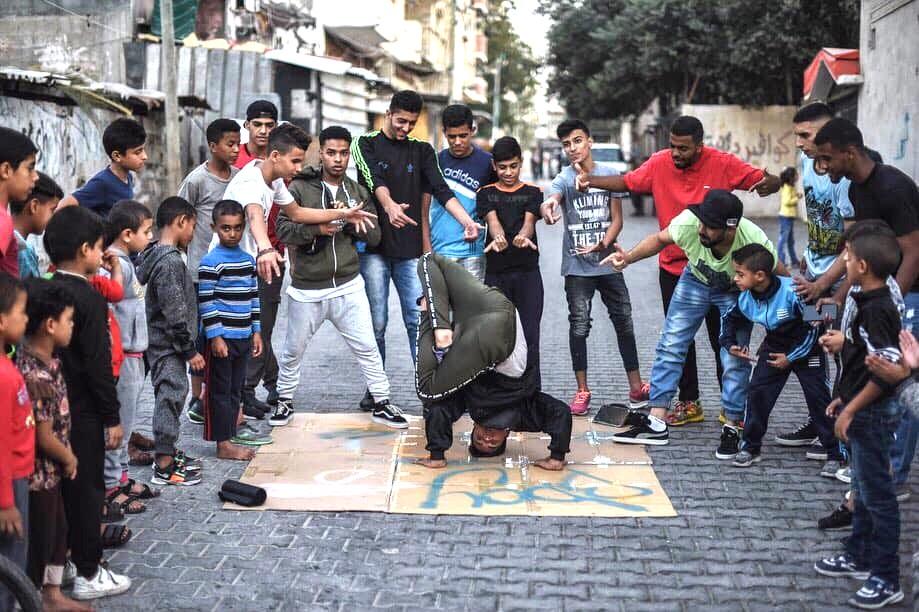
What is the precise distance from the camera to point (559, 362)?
9359 millimetres

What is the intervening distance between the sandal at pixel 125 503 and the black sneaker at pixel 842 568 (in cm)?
314

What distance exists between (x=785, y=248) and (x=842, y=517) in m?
13.2

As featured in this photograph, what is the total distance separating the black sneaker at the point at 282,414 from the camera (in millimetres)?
6895

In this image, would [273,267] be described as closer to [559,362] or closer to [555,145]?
[559,362]

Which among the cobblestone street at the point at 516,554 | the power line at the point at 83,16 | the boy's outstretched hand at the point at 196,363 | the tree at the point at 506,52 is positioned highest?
the tree at the point at 506,52

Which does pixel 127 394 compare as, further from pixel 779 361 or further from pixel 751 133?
pixel 751 133

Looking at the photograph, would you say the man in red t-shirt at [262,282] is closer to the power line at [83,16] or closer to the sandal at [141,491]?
the sandal at [141,491]

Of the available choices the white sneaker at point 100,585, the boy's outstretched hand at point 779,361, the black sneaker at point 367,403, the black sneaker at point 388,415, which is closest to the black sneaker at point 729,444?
the boy's outstretched hand at point 779,361

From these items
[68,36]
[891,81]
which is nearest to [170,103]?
[68,36]

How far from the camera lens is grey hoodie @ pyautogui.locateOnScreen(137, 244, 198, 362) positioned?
556 cm

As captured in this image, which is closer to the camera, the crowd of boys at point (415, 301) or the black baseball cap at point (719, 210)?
the crowd of boys at point (415, 301)

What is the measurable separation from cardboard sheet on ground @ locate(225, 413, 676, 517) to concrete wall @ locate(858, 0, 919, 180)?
9.61 m

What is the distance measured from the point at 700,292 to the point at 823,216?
0.89m

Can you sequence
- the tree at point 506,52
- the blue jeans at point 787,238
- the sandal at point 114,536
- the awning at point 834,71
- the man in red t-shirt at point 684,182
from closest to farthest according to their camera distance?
the sandal at point 114,536
the man in red t-shirt at point 684,182
the blue jeans at point 787,238
the awning at point 834,71
the tree at point 506,52
